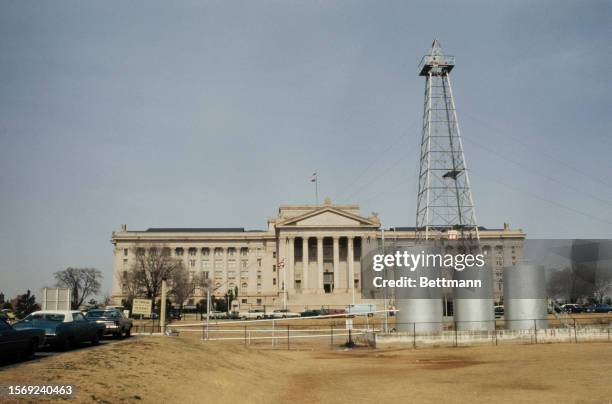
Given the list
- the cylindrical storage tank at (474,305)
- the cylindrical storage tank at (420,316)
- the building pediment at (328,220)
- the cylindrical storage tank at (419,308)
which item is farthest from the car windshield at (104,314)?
the building pediment at (328,220)

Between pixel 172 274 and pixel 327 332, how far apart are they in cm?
6532

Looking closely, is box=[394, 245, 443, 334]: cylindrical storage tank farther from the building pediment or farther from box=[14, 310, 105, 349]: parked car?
the building pediment

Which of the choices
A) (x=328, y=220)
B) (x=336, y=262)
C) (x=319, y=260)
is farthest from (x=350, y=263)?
(x=328, y=220)

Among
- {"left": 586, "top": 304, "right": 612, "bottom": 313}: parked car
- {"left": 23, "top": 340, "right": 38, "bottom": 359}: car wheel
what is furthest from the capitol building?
{"left": 23, "top": 340, "right": 38, "bottom": 359}: car wheel

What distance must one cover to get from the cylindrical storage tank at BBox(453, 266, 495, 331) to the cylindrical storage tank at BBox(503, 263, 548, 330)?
1601 mm

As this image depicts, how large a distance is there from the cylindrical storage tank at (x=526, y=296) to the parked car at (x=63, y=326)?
31.4 m

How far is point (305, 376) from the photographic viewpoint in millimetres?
28750

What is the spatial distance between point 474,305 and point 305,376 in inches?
853

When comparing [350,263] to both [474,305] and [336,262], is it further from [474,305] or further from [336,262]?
[474,305]

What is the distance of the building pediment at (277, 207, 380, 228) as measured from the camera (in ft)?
464

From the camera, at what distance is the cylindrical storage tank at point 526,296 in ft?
151

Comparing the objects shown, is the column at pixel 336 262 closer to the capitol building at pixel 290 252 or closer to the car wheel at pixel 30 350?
the capitol building at pixel 290 252

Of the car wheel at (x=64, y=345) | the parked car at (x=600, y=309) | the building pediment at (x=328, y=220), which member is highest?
the building pediment at (x=328, y=220)

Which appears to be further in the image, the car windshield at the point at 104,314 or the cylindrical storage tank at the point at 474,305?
the cylindrical storage tank at the point at 474,305
